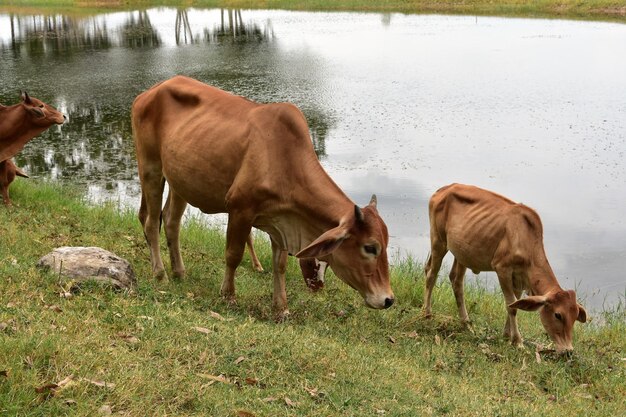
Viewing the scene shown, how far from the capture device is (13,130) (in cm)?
1039

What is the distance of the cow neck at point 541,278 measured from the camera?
7051 mm

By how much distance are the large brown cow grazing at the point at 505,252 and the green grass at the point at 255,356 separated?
0.36 m

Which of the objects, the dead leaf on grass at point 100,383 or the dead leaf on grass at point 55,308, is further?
the dead leaf on grass at point 55,308

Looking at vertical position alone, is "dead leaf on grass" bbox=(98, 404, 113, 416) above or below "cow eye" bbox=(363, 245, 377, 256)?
below

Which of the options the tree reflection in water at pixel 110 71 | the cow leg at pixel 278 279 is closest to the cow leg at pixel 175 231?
the cow leg at pixel 278 279

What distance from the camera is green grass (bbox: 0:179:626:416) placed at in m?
4.47

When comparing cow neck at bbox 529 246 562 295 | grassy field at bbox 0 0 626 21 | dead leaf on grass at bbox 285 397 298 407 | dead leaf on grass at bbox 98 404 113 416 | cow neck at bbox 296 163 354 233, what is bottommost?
cow neck at bbox 529 246 562 295

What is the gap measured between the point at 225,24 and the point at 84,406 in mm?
40967

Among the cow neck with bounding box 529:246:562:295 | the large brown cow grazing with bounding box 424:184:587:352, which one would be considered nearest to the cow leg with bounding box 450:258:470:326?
the large brown cow grazing with bounding box 424:184:587:352

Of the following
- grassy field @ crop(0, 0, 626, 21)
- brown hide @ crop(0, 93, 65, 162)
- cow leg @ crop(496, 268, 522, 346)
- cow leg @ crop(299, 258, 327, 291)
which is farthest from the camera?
grassy field @ crop(0, 0, 626, 21)

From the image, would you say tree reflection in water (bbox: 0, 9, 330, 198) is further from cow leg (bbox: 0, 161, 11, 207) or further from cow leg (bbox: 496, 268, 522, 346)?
cow leg (bbox: 496, 268, 522, 346)

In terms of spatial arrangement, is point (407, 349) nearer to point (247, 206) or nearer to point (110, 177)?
point (247, 206)

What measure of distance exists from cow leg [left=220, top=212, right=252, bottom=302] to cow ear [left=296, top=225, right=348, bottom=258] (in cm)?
97

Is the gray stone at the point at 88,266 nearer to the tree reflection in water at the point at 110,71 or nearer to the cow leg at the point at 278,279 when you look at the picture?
the cow leg at the point at 278,279
